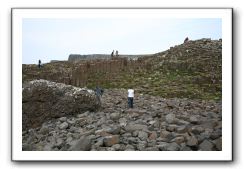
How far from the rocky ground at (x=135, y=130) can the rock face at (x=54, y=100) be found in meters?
0.12

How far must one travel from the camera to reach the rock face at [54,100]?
750cm

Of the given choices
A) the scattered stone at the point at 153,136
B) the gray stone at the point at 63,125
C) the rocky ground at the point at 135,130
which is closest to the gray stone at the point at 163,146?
the rocky ground at the point at 135,130

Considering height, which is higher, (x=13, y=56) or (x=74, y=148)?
(x=13, y=56)

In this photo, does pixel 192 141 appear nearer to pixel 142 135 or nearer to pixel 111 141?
pixel 142 135

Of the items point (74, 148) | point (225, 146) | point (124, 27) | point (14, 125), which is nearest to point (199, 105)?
point (225, 146)

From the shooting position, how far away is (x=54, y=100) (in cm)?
762

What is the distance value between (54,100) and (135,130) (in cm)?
176

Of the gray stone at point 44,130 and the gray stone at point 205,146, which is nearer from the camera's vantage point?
the gray stone at point 205,146

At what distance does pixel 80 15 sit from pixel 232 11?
8.20ft

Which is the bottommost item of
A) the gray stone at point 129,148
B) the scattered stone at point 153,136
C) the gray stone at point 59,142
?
the gray stone at point 129,148

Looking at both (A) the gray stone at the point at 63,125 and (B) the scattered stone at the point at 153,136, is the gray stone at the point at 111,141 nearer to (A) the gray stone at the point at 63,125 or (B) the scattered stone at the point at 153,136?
(B) the scattered stone at the point at 153,136

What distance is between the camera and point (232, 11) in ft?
21.9

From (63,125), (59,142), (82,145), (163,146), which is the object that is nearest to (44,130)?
(63,125)

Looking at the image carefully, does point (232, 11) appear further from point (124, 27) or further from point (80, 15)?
point (80, 15)
